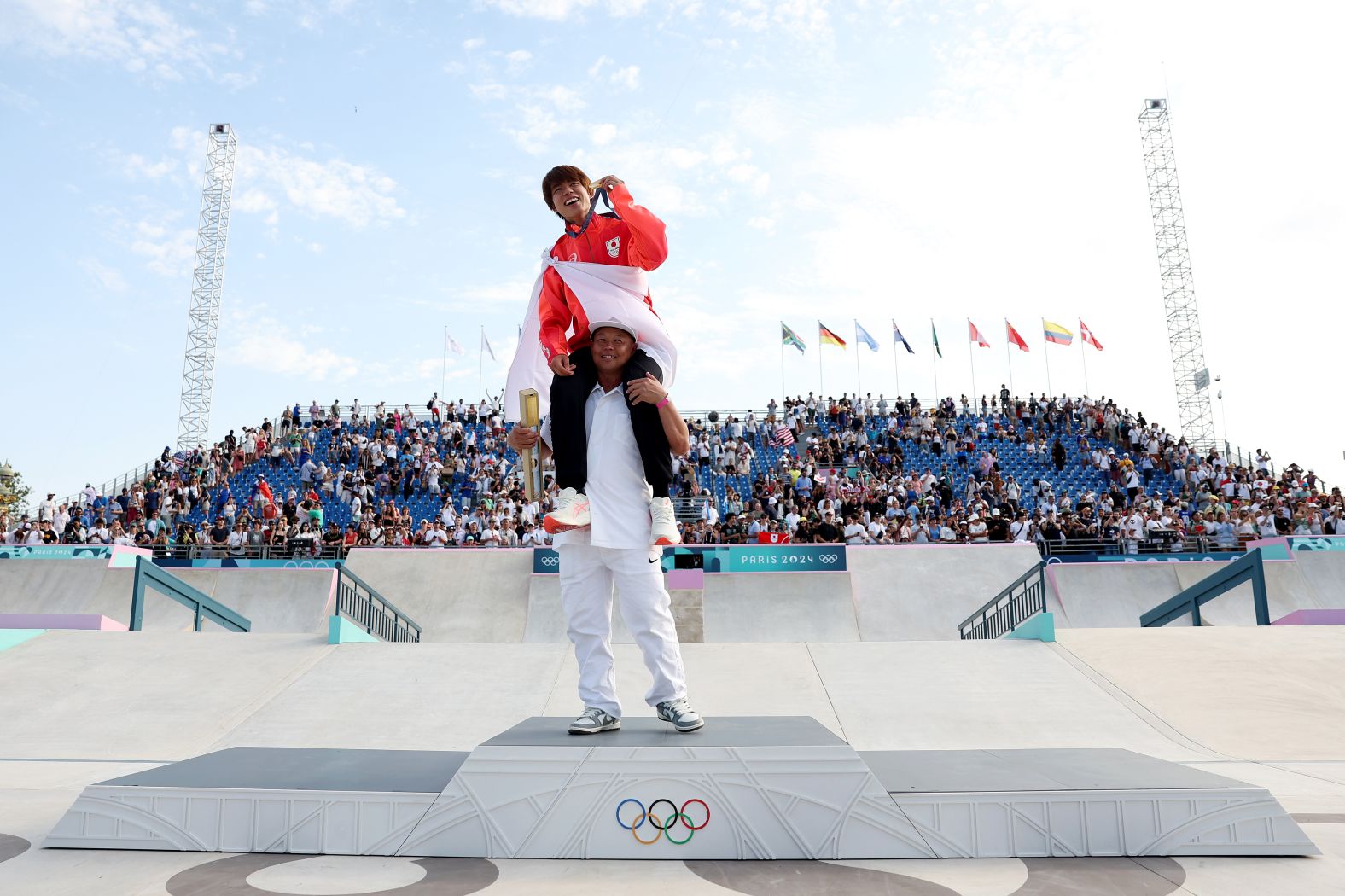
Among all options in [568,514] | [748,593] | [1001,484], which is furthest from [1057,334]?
[568,514]

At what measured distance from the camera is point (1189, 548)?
17.0 meters

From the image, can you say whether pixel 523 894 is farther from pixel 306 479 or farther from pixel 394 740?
pixel 306 479

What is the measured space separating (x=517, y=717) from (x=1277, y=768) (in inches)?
207

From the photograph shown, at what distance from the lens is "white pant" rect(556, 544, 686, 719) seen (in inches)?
149

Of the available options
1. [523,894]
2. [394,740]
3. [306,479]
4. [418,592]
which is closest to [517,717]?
[394,740]

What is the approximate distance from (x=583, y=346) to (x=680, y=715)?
5.76 ft

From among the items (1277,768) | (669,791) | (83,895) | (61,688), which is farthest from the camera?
(61,688)

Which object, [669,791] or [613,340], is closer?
[669,791]

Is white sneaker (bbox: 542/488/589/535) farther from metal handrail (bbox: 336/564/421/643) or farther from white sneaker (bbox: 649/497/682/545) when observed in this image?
metal handrail (bbox: 336/564/421/643)

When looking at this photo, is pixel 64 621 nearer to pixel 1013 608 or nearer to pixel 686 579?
pixel 686 579

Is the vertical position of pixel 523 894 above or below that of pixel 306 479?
below

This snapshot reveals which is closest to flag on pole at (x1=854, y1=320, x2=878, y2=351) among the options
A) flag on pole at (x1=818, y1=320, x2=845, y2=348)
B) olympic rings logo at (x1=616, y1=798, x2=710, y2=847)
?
flag on pole at (x1=818, y1=320, x2=845, y2=348)

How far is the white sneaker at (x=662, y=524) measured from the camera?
386 centimetres

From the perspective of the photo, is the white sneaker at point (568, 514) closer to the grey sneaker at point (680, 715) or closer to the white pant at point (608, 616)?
the white pant at point (608, 616)
